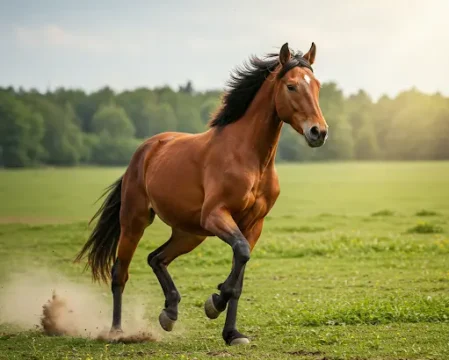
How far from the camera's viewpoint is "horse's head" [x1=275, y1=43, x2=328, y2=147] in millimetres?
7301

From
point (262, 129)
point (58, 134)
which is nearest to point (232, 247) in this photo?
point (262, 129)

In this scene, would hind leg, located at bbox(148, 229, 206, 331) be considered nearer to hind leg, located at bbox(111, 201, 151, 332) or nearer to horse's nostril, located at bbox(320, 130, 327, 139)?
hind leg, located at bbox(111, 201, 151, 332)

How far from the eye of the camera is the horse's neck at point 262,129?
7.86m

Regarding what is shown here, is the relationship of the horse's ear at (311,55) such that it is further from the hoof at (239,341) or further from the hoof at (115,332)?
the hoof at (115,332)

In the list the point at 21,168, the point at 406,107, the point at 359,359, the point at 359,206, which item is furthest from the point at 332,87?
the point at 359,359

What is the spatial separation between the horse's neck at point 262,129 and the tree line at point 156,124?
5403 cm

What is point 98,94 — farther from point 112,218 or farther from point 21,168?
point 112,218

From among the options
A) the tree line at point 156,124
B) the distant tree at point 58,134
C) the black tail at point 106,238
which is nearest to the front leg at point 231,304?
the black tail at point 106,238

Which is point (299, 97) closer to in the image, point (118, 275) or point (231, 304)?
point (231, 304)

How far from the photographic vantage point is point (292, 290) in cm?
1205

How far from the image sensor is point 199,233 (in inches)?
331

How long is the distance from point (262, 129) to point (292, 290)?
4.82 meters

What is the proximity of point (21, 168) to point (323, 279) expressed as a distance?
61902 millimetres

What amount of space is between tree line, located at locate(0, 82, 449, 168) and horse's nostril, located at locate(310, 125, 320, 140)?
5455cm
